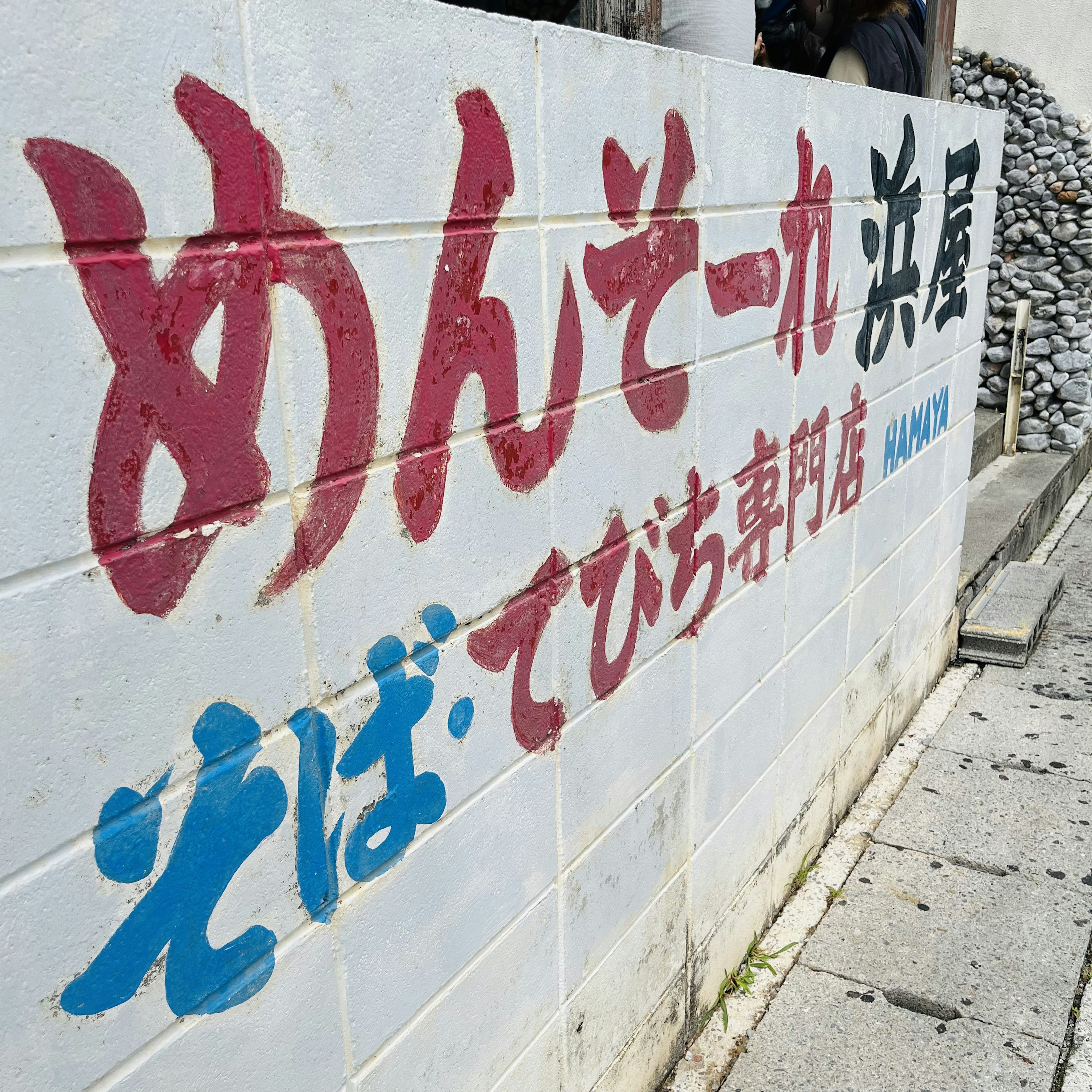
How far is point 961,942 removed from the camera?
323cm

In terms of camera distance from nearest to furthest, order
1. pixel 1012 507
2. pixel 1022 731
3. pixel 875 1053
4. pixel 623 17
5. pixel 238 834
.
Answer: pixel 238 834 < pixel 623 17 < pixel 875 1053 < pixel 1022 731 < pixel 1012 507

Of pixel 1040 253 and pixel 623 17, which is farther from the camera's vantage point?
pixel 1040 253

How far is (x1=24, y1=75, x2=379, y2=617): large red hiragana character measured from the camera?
45.9 inches

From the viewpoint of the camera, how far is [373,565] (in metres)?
1.60

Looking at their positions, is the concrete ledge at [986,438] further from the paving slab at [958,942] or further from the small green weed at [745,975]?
the small green weed at [745,975]

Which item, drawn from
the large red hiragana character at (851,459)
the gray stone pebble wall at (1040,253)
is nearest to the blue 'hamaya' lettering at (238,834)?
the large red hiragana character at (851,459)

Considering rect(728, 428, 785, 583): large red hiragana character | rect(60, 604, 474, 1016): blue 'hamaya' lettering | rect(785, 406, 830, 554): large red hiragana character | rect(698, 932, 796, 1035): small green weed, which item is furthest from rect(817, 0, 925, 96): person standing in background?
rect(60, 604, 474, 1016): blue 'hamaya' lettering

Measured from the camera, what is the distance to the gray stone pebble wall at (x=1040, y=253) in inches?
303

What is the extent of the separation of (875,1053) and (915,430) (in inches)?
87.7

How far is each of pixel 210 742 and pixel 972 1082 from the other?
2263 mm

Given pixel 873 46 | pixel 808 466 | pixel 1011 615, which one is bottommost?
pixel 1011 615

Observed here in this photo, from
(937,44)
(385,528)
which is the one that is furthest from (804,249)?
(937,44)

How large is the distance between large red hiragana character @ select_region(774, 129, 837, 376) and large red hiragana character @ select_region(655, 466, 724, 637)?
53 cm

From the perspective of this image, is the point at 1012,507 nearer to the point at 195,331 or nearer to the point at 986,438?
the point at 986,438
